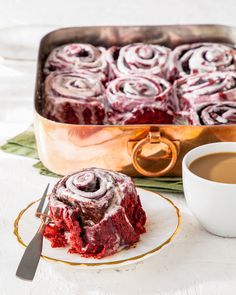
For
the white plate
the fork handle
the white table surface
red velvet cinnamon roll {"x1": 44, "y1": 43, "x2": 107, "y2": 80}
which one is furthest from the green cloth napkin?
the fork handle

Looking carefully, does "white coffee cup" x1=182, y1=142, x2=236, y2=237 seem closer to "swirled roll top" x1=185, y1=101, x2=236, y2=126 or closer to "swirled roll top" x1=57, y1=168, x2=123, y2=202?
"swirled roll top" x1=57, y1=168, x2=123, y2=202

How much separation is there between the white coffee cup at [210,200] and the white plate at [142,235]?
0.22ft

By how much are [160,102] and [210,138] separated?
1.11 feet

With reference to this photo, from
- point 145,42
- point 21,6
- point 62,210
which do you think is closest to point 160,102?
point 145,42

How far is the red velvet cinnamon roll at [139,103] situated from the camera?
2.50 m

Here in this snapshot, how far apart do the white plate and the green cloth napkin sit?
0.52ft

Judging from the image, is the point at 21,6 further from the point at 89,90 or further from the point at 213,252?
the point at 213,252

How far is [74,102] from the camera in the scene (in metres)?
2.50

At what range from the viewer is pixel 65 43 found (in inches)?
116

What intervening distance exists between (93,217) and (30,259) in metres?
0.20

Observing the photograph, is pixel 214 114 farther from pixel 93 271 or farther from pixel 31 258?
pixel 31 258

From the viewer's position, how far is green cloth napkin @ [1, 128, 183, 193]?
230cm

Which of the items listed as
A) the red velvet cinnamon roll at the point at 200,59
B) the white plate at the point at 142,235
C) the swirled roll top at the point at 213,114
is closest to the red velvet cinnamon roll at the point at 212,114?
the swirled roll top at the point at 213,114

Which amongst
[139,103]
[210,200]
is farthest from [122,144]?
[210,200]
